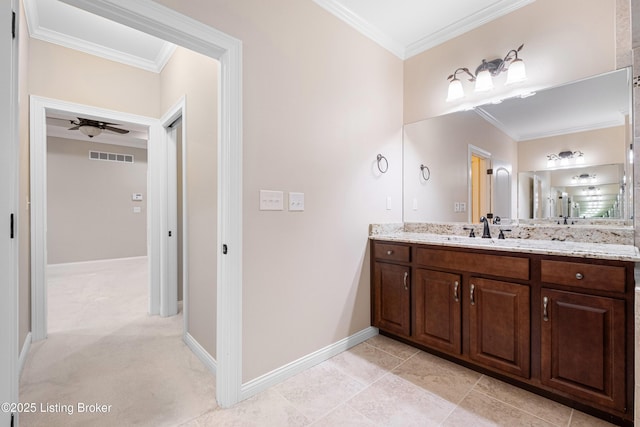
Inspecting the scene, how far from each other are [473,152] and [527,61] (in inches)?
28.7

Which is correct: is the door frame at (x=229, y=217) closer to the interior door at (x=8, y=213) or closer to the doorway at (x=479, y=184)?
the interior door at (x=8, y=213)

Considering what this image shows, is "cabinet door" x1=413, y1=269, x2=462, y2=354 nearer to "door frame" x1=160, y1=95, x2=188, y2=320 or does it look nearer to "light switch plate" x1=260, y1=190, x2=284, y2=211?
"light switch plate" x1=260, y1=190, x2=284, y2=211

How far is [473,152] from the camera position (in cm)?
245

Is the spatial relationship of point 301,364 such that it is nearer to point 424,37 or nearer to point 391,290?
Result: point 391,290

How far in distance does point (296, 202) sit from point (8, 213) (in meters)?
1.36

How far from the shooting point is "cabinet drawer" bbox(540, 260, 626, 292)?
4.56 ft

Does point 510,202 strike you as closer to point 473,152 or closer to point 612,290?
point 473,152

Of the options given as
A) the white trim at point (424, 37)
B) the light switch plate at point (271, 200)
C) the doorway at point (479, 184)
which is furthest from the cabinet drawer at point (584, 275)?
the white trim at point (424, 37)

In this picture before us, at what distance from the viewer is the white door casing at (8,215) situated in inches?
40.8

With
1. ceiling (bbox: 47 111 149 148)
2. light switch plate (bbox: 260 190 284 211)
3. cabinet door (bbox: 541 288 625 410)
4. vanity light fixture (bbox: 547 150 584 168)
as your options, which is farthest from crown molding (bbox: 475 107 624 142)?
ceiling (bbox: 47 111 149 148)

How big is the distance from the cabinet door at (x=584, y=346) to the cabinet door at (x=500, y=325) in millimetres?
96

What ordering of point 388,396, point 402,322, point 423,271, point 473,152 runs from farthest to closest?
point 473,152 → point 402,322 → point 423,271 → point 388,396

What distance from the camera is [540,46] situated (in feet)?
6.60

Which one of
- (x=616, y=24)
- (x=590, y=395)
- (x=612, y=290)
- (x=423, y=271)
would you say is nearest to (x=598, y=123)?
(x=616, y=24)
